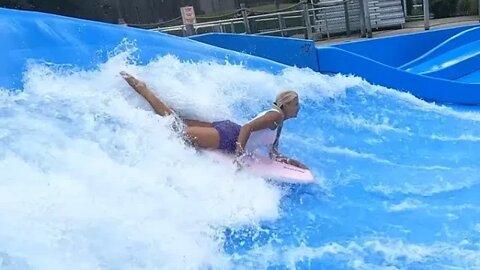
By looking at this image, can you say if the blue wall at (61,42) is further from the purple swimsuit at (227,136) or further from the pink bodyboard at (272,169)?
the pink bodyboard at (272,169)

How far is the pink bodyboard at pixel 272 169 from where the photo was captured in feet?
13.1

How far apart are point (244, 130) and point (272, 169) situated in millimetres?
335

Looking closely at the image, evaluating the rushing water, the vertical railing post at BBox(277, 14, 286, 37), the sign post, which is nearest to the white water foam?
the rushing water

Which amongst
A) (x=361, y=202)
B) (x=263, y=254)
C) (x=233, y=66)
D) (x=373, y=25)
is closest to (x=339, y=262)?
Answer: (x=263, y=254)

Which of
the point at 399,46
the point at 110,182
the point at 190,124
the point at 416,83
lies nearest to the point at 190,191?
the point at 110,182

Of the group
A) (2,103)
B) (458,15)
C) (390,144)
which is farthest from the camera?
(458,15)

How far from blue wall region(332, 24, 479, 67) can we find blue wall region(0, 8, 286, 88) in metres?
3.97

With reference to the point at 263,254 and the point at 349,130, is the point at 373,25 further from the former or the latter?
the point at 263,254

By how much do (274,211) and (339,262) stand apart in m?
0.69

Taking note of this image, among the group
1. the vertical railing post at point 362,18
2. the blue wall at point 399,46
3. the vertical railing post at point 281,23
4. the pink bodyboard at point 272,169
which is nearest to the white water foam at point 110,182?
the pink bodyboard at point 272,169

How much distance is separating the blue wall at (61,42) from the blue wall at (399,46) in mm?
3970

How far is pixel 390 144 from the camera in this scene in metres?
5.21

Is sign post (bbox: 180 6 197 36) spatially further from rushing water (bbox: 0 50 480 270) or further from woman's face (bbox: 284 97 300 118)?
woman's face (bbox: 284 97 300 118)

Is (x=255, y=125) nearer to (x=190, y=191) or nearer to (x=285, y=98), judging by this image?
(x=285, y=98)
